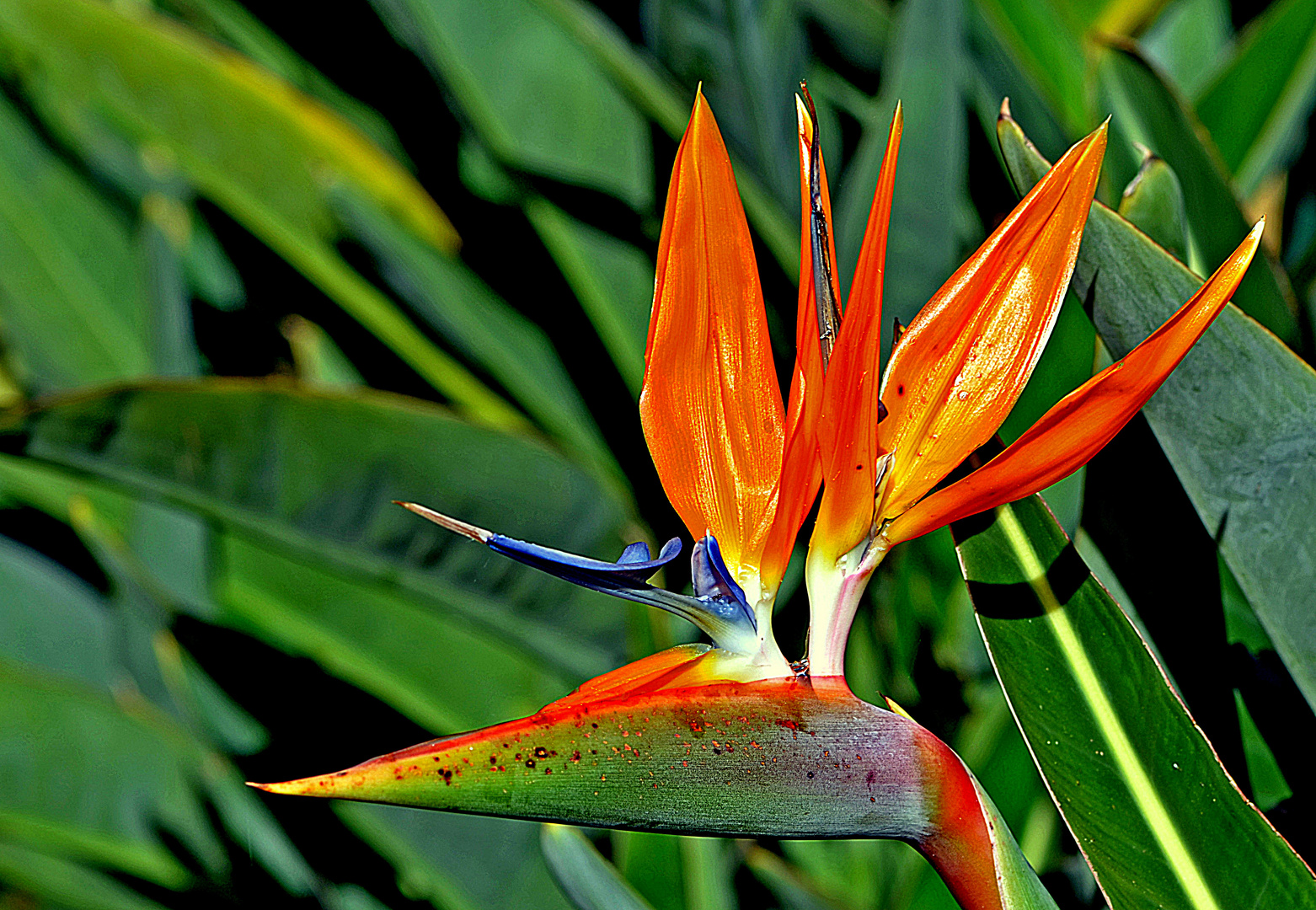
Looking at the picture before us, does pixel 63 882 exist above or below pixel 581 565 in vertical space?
above

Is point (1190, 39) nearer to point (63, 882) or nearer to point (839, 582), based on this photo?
point (839, 582)

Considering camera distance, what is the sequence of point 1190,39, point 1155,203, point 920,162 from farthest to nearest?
point 1190,39, point 920,162, point 1155,203

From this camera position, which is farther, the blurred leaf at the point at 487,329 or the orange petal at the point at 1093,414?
the blurred leaf at the point at 487,329

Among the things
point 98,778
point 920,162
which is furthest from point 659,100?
point 98,778

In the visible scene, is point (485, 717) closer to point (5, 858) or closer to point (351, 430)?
point (351, 430)

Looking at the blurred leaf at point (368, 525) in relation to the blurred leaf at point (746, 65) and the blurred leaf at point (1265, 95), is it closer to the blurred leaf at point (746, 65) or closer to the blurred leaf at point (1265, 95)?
the blurred leaf at point (746, 65)

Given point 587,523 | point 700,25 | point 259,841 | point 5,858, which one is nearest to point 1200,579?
point 587,523

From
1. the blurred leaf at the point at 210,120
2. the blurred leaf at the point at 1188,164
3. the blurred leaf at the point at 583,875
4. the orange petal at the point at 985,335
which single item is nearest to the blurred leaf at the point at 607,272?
the blurred leaf at the point at 210,120
